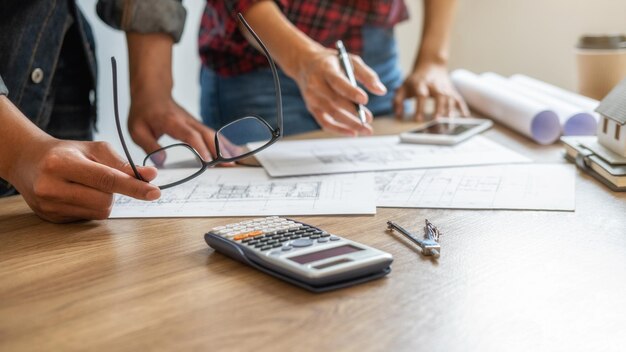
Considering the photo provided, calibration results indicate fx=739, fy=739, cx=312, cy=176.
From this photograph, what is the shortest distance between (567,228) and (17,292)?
0.54m

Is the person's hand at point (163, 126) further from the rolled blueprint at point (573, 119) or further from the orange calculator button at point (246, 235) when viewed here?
the rolled blueprint at point (573, 119)

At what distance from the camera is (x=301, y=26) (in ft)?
4.66

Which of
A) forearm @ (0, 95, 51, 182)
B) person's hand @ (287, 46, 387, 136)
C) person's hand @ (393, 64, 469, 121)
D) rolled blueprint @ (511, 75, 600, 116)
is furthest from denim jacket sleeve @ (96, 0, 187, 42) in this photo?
rolled blueprint @ (511, 75, 600, 116)

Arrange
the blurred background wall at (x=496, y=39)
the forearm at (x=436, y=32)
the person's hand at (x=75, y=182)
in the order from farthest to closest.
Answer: the blurred background wall at (x=496, y=39) → the forearm at (x=436, y=32) → the person's hand at (x=75, y=182)

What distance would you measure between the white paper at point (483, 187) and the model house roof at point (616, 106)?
89 mm

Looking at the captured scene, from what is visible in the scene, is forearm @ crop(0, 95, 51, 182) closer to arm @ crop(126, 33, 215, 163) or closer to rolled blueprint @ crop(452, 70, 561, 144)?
arm @ crop(126, 33, 215, 163)

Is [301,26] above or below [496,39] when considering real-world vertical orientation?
above

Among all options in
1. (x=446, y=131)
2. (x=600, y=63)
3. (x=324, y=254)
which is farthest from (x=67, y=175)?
(x=600, y=63)

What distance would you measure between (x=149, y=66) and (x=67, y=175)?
422 mm

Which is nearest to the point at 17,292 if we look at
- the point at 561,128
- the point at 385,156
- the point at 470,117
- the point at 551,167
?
the point at 385,156

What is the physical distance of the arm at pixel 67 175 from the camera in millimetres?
801

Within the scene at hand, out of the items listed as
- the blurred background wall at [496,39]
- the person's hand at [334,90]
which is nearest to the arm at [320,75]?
the person's hand at [334,90]

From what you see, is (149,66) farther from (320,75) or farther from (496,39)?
(496,39)

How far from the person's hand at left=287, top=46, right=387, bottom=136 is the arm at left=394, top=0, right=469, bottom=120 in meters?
0.28
